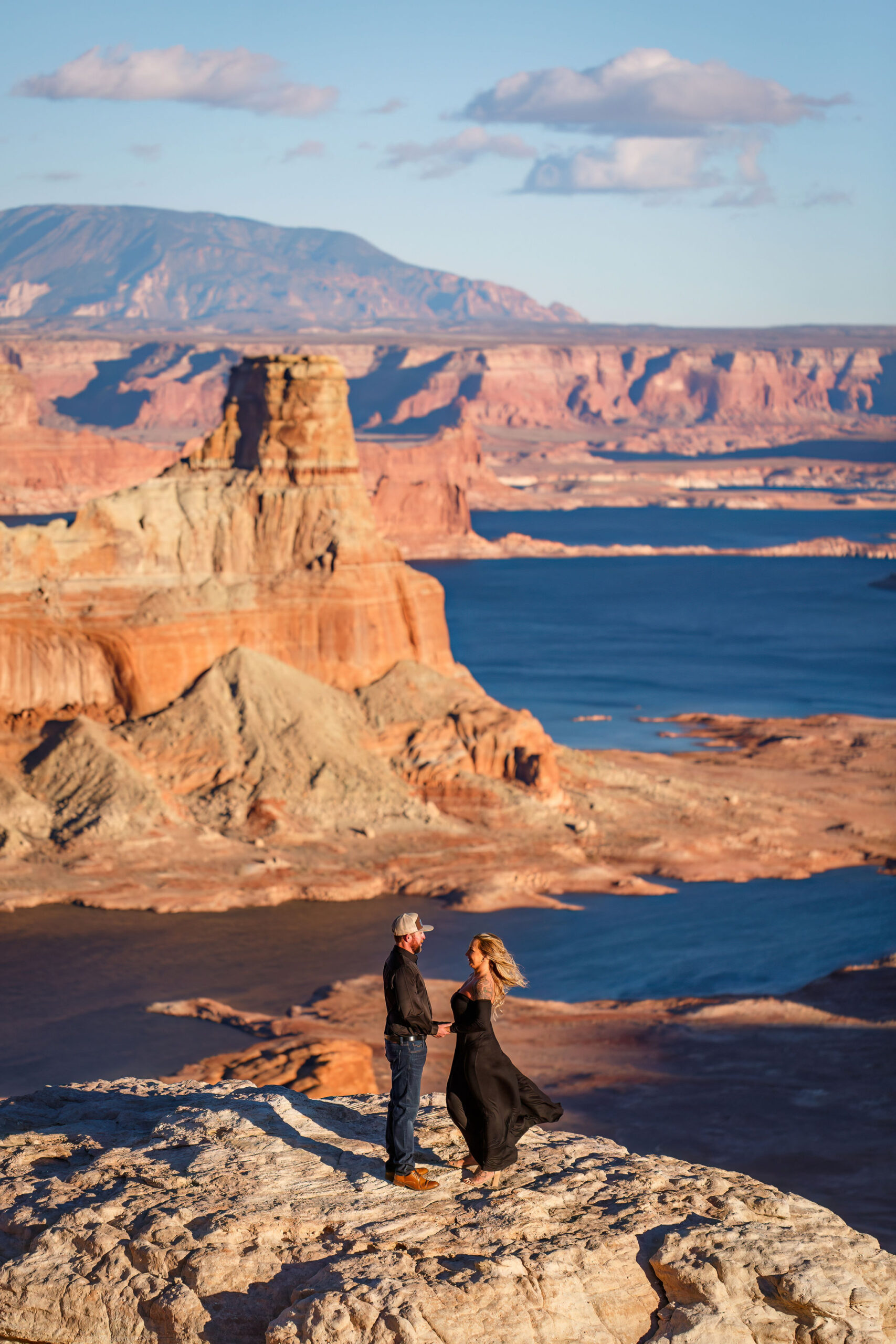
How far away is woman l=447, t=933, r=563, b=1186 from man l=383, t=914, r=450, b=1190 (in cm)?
26

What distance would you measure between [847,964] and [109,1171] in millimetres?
29565

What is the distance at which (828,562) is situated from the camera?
161 metres

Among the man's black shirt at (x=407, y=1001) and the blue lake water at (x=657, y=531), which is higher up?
the man's black shirt at (x=407, y=1001)

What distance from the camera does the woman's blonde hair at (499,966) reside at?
11.5 m

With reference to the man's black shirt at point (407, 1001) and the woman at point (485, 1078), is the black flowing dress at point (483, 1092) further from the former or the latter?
the man's black shirt at point (407, 1001)

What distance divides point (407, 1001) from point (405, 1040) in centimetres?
32

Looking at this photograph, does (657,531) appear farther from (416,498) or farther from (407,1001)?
(407,1001)

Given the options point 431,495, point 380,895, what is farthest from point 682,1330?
point 431,495

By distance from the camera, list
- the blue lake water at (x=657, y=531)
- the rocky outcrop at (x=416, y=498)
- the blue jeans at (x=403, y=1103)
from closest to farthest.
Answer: the blue jeans at (x=403, y=1103) → the rocky outcrop at (x=416, y=498) → the blue lake water at (x=657, y=531)

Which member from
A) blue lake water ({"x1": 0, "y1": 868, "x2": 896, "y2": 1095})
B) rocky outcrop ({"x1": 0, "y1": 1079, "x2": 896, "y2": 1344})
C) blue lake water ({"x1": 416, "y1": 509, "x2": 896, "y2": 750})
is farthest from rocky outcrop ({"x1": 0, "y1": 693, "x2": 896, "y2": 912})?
rocky outcrop ({"x1": 0, "y1": 1079, "x2": 896, "y2": 1344})

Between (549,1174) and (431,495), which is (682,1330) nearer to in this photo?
(549,1174)

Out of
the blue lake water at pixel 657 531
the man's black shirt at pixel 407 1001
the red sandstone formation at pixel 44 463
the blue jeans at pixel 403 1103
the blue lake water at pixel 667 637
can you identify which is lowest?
the blue lake water at pixel 667 637

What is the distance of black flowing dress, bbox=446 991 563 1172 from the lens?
11758 mm

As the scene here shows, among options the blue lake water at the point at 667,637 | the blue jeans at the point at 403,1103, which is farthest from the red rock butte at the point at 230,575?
the blue jeans at the point at 403,1103
